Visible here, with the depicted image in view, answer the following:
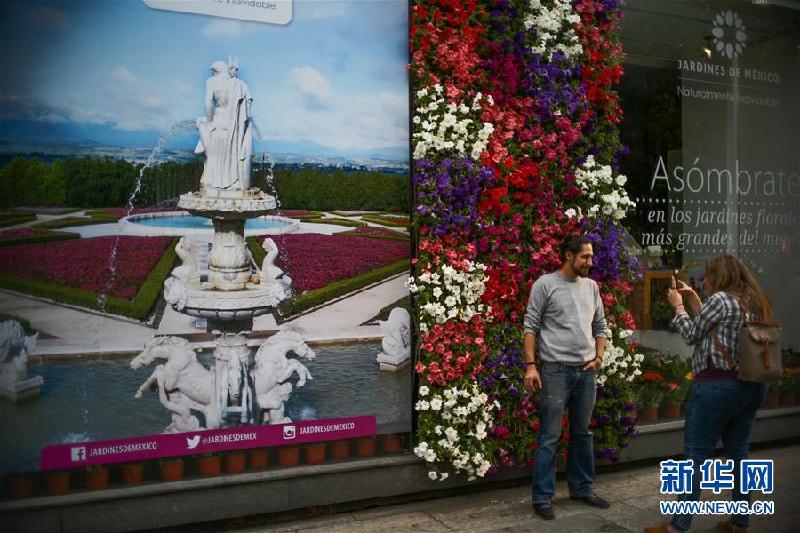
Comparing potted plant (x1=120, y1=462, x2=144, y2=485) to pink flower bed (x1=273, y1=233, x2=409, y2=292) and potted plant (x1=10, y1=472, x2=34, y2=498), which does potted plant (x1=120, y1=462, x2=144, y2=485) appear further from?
pink flower bed (x1=273, y1=233, x2=409, y2=292)

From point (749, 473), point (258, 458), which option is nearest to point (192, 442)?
point (258, 458)

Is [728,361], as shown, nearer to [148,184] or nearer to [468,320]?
[468,320]

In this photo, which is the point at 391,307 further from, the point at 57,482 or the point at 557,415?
the point at 57,482

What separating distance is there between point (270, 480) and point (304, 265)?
61.4 inches

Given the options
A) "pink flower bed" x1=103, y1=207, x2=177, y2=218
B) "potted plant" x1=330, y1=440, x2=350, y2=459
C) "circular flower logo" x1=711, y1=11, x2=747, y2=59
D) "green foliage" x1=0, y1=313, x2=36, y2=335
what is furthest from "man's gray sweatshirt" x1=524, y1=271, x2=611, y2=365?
"circular flower logo" x1=711, y1=11, x2=747, y2=59

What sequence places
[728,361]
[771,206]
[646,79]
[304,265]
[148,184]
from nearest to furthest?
[728,361] → [148,184] → [304,265] → [646,79] → [771,206]

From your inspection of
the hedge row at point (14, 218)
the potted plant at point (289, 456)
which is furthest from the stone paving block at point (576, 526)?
the hedge row at point (14, 218)

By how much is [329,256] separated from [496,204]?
135 centimetres

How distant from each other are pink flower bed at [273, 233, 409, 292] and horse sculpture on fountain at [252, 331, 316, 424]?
0.43 meters

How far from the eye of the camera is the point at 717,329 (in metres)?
4.46

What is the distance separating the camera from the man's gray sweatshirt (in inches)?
200

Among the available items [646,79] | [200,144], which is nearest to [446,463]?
[200,144]

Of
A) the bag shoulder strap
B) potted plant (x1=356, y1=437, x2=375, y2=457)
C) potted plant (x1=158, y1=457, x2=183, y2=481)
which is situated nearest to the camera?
the bag shoulder strap

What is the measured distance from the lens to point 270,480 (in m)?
5.10
